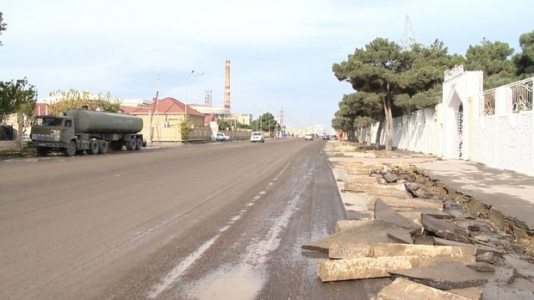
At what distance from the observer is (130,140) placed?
46062 millimetres

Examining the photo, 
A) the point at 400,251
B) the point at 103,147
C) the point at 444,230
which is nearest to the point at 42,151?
the point at 103,147

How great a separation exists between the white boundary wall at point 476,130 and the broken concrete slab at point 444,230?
9.35m

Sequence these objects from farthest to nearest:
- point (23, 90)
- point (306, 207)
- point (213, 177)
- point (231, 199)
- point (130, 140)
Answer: point (130, 140) < point (23, 90) < point (213, 177) < point (231, 199) < point (306, 207)

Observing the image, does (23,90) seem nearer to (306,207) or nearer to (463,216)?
(306,207)

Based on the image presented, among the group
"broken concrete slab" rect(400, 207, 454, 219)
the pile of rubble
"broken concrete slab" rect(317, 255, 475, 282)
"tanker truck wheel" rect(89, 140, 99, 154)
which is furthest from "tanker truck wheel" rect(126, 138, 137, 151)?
"broken concrete slab" rect(317, 255, 475, 282)

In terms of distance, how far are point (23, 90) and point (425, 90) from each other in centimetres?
2923

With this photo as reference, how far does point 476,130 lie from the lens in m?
23.0

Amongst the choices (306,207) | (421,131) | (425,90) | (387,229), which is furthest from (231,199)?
(425,90)

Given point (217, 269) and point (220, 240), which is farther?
point (220, 240)

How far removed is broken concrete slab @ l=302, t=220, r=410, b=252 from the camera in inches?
289

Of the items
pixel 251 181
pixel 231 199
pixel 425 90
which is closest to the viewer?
pixel 231 199

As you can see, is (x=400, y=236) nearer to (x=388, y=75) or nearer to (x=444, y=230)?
(x=444, y=230)

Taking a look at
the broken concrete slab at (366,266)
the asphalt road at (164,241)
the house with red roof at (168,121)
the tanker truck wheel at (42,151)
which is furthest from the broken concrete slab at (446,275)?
the house with red roof at (168,121)

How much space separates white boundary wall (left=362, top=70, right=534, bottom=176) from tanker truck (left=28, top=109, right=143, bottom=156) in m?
23.0
